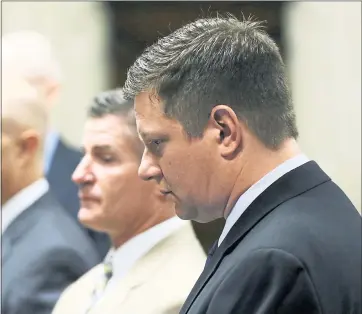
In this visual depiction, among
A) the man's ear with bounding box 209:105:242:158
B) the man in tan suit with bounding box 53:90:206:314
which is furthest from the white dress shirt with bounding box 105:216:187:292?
the man's ear with bounding box 209:105:242:158

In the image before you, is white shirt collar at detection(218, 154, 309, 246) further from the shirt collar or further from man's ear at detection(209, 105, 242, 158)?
the shirt collar

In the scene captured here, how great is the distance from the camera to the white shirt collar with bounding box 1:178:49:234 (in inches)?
60.6

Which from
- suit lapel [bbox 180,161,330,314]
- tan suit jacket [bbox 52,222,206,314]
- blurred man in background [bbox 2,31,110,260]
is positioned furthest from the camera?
blurred man in background [bbox 2,31,110,260]

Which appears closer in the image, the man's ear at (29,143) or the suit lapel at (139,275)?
the suit lapel at (139,275)

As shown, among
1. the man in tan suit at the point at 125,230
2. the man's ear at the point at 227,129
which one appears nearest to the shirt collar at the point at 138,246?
the man in tan suit at the point at 125,230

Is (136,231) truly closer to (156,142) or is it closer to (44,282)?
(44,282)

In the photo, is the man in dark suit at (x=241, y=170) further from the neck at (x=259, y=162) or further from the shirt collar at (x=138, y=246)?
the shirt collar at (x=138, y=246)

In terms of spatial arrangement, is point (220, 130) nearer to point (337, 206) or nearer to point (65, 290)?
point (337, 206)

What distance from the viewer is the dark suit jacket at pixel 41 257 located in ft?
4.67

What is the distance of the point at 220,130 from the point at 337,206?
16 centimetres

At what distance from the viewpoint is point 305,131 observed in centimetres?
140

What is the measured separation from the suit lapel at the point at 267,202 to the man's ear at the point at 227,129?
0.06 meters

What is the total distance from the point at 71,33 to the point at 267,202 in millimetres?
878

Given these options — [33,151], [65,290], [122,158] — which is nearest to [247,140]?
[122,158]
